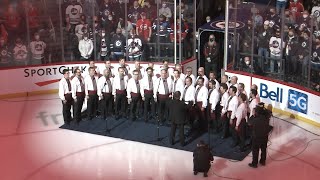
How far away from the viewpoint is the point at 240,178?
10656mm

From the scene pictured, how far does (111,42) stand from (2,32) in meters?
2.78

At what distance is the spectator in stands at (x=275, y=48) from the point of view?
13.5 metres

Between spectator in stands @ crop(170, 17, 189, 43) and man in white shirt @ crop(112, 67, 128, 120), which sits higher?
spectator in stands @ crop(170, 17, 189, 43)

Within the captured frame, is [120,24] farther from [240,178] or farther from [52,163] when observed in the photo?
[240,178]

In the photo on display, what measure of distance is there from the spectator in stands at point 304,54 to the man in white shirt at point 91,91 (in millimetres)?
4505

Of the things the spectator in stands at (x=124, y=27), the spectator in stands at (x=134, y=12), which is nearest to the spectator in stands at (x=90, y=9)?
the spectator in stands at (x=124, y=27)

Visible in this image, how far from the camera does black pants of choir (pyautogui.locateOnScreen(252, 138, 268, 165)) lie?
1068cm

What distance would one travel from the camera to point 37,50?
614 inches

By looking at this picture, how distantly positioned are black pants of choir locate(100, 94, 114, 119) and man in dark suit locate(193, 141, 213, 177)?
10.9 feet

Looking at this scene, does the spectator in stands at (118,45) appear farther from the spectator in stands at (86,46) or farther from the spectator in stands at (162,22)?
the spectator in stands at (162,22)

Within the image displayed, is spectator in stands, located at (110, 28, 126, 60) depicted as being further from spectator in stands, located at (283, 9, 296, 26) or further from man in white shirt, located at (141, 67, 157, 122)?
spectator in stands, located at (283, 9, 296, 26)

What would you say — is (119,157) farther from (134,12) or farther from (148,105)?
(134,12)

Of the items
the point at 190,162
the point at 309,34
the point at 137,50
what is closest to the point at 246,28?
the point at 309,34

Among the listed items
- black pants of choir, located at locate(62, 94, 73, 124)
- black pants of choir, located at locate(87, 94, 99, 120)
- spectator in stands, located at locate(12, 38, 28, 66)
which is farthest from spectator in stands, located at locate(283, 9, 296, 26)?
spectator in stands, located at locate(12, 38, 28, 66)
